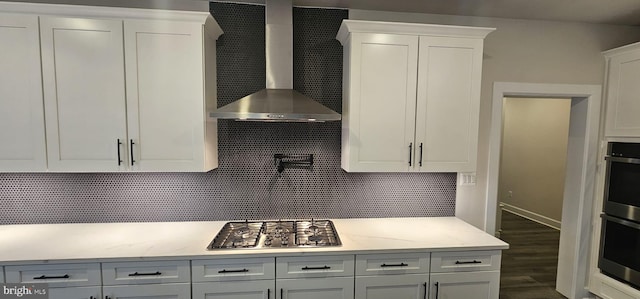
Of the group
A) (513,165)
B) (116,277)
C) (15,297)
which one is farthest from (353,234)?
(513,165)

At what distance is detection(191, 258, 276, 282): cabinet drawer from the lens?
5.75 feet

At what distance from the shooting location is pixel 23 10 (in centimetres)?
180

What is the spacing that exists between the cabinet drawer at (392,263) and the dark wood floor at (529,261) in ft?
5.48

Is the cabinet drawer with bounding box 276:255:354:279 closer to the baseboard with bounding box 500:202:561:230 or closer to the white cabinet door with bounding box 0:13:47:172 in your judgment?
the white cabinet door with bounding box 0:13:47:172

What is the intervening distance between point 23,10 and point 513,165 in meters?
7.34

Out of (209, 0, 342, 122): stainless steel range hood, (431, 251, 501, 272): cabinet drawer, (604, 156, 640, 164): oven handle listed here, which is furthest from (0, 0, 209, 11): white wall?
(604, 156, 640, 164): oven handle

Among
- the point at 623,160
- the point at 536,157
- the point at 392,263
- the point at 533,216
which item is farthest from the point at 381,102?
the point at 533,216

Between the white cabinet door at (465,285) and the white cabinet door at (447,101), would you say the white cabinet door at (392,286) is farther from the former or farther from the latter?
the white cabinet door at (447,101)

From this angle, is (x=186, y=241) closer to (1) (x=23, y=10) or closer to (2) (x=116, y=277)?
(2) (x=116, y=277)

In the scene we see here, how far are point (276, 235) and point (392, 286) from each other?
850 millimetres

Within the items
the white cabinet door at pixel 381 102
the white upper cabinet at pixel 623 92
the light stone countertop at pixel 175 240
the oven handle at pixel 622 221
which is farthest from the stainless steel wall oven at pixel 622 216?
the white cabinet door at pixel 381 102

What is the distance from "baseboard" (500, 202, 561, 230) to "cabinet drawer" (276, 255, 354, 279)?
506cm

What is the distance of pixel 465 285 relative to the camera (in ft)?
6.45

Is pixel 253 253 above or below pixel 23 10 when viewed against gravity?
below
